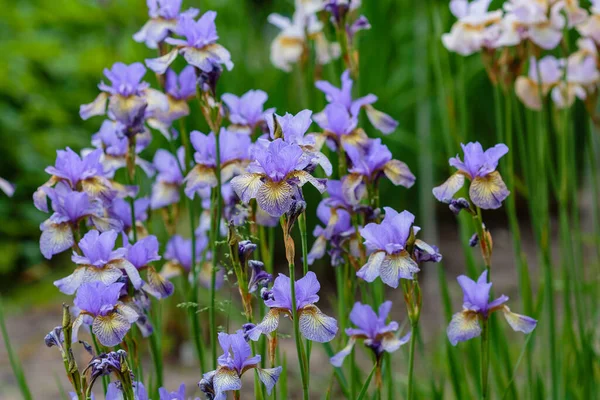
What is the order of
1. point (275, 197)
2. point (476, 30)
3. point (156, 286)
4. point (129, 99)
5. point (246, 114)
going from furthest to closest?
point (476, 30), point (246, 114), point (129, 99), point (156, 286), point (275, 197)

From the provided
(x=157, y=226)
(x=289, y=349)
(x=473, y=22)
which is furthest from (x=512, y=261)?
(x=473, y=22)

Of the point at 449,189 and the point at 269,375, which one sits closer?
the point at 269,375

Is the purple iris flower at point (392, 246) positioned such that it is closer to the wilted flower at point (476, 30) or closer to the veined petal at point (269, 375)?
the veined petal at point (269, 375)

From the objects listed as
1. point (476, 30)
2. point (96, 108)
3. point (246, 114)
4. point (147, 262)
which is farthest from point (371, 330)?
point (476, 30)

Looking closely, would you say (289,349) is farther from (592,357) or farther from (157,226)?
(592,357)

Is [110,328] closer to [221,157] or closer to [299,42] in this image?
[221,157]
